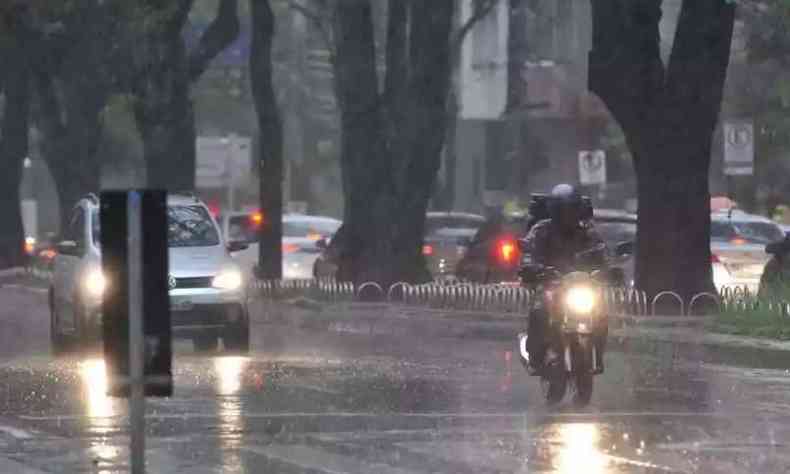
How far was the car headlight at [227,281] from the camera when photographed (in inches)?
919

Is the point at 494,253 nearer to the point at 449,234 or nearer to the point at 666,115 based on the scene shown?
the point at 449,234

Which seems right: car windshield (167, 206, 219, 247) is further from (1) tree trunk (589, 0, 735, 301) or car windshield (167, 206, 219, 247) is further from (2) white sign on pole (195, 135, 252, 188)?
(2) white sign on pole (195, 135, 252, 188)

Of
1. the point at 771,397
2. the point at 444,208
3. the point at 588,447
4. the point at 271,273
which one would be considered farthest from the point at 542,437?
the point at 444,208

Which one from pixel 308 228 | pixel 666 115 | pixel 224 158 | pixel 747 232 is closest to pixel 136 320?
pixel 666 115

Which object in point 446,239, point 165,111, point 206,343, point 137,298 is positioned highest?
point 165,111

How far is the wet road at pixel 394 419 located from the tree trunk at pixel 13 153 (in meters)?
25.1

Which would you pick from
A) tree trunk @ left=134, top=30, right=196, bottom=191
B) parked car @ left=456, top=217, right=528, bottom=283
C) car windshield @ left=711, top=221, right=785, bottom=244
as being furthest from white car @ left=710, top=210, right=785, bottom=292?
tree trunk @ left=134, top=30, right=196, bottom=191

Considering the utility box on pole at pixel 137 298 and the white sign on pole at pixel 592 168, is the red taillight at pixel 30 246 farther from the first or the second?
the utility box on pole at pixel 137 298

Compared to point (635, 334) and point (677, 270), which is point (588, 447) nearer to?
point (635, 334)

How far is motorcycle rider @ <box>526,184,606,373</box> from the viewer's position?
16359 millimetres

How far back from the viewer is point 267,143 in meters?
38.6

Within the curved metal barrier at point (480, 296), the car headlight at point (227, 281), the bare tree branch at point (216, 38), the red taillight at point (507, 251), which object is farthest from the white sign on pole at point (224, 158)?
the car headlight at point (227, 281)

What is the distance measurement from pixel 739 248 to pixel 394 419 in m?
19.6

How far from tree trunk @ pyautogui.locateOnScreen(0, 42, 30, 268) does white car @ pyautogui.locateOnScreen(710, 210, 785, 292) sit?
16.3 metres
